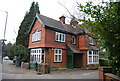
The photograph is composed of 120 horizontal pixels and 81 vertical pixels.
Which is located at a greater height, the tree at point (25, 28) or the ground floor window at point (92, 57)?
the tree at point (25, 28)

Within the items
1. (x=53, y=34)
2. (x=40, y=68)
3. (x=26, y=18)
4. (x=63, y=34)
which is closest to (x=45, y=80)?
(x=40, y=68)

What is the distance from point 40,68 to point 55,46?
4.41m

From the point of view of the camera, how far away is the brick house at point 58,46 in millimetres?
16016

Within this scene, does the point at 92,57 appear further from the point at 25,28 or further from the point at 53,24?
the point at 25,28

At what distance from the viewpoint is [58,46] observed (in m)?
17.2

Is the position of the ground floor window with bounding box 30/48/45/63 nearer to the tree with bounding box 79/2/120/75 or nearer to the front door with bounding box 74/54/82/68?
the front door with bounding box 74/54/82/68

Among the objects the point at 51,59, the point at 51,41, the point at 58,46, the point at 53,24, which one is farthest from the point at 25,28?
the point at 51,59

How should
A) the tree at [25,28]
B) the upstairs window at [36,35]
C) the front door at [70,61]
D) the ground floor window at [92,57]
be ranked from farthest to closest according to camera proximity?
the tree at [25,28] < the ground floor window at [92,57] < the front door at [70,61] < the upstairs window at [36,35]

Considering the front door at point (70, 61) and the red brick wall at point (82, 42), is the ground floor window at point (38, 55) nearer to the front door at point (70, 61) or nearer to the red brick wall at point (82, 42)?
the front door at point (70, 61)

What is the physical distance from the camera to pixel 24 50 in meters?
19.5

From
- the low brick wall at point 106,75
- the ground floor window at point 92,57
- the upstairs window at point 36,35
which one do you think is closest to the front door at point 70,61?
the ground floor window at point 92,57

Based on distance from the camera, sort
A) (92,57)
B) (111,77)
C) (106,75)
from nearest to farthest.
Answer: (111,77) < (106,75) < (92,57)

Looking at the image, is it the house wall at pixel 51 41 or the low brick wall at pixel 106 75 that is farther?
the house wall at pixel 51 41

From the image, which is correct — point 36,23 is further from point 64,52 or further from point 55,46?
point 64,52
